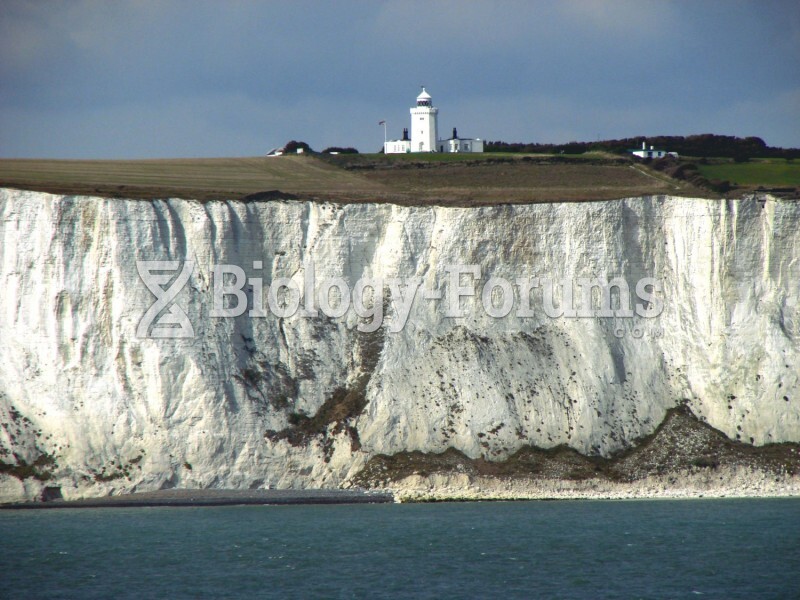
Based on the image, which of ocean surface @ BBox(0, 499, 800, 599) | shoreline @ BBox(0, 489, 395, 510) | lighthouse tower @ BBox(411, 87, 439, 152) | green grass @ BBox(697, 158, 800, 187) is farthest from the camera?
lighthouse tower @ BBox(411, 87, 439, 152)

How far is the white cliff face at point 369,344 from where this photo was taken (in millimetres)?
45906

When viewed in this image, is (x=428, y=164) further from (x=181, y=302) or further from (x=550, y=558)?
(x=550, y=558)

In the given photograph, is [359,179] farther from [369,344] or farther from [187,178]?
[369,344]

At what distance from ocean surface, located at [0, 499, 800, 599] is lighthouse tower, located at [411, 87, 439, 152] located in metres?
33.2

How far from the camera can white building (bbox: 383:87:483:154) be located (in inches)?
2904

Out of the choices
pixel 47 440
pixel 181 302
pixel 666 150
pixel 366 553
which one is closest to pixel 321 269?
pixel 181 302

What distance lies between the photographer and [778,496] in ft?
154

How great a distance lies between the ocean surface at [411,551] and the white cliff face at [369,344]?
9.81 feet

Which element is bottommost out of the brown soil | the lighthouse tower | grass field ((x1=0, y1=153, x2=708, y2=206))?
the brown soil

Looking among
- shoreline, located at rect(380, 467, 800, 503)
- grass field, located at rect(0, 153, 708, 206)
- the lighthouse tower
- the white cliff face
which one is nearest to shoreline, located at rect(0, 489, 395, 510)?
the white cliff face

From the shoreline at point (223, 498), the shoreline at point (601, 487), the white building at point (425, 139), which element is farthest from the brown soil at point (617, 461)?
the white building at point (425, 139)

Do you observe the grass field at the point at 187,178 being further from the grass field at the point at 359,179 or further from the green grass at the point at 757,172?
the green grass at the point at 757,172

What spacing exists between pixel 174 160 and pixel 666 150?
32027mm

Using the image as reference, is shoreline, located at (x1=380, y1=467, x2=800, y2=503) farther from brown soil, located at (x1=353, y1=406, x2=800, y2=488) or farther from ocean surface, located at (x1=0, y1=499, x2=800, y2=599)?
ocean surface, located at (x1=0, y1=499, x2=800, y2=599)
